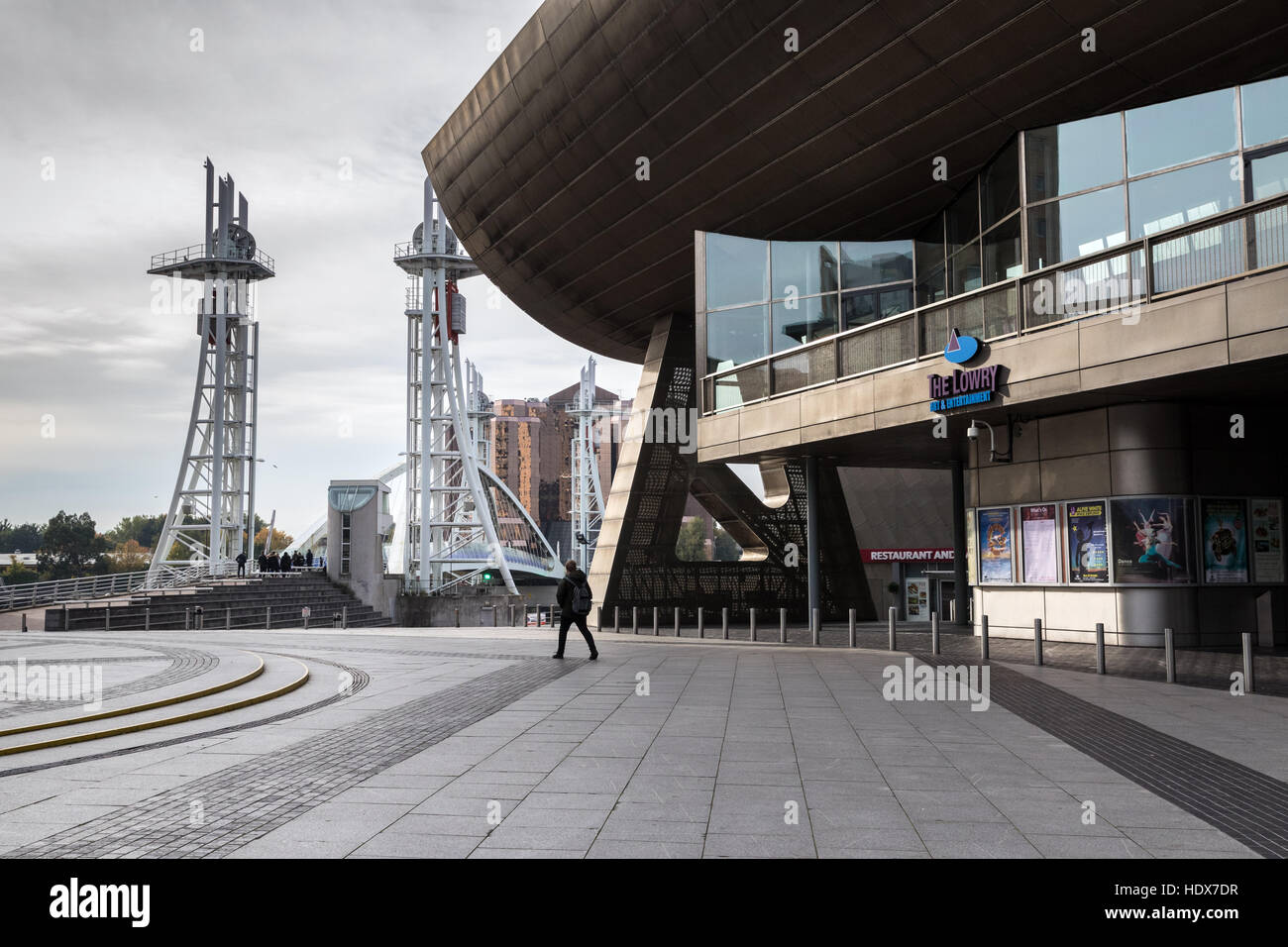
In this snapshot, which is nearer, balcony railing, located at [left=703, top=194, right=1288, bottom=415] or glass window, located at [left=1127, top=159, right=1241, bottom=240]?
balcony railing, located at [left=703, top=194, right=1288, bottom=415]

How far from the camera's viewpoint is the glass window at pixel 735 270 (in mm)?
25672

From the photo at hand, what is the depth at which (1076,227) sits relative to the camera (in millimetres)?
18062


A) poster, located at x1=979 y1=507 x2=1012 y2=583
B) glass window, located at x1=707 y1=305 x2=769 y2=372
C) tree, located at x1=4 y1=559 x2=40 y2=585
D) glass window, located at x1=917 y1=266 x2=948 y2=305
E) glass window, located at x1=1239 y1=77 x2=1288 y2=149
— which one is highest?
glass window, located at x1=1239 y1=77 x2=1288 y2=149

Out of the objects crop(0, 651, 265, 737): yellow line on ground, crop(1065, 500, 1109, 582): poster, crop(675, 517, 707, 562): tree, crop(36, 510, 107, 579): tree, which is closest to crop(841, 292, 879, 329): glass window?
crop(1065, 500, 1109, 582): poster

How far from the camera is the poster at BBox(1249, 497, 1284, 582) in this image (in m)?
18.6

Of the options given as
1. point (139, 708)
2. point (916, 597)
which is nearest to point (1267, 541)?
point (139, 708)

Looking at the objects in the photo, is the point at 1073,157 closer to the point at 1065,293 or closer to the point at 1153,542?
the point at 1065,293

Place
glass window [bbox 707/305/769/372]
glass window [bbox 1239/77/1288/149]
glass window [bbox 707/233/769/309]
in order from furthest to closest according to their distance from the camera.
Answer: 1. glass window [bbox 707/233/769/309]
2. glass window [bbox 707/305/769/372]
3. glass window [bbox 1239/77/1288/149]

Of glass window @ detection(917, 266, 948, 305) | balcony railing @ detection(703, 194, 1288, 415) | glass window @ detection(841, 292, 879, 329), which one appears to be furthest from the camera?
glass window @ detection(841, 292, 879, 329)

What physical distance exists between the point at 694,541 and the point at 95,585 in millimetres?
108584

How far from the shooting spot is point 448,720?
11094 millimetres

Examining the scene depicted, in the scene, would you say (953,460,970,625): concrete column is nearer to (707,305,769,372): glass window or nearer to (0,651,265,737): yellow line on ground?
(707,305,769,372): glass window

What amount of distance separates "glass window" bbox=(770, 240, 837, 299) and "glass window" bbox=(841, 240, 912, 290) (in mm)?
332
